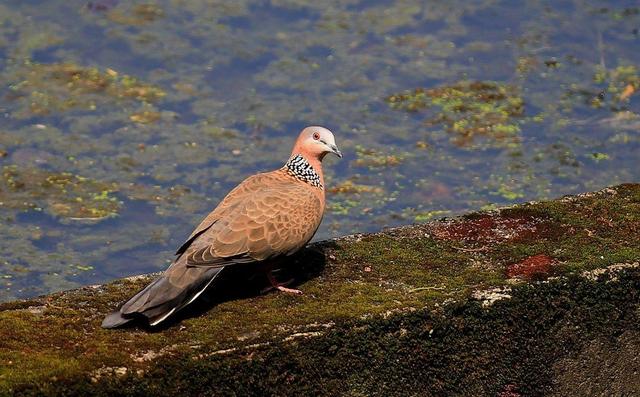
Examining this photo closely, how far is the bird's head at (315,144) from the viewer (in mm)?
6230

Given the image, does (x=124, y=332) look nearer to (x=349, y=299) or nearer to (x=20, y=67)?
(x=349, y=299)

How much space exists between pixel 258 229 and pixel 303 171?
715 millimetres

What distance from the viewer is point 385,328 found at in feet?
17.1

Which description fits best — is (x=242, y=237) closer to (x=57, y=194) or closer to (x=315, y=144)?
(x=315, y=144)

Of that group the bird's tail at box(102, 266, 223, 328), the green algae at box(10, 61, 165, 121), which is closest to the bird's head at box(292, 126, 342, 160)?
the bird's tail at box(102, 266, 223, 328)

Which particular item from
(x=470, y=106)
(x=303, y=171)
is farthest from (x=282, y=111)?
(x=303, y=171)

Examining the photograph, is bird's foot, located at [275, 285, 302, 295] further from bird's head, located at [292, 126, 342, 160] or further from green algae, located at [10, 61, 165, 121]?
green algae, located at [10, 61, 165, 121]

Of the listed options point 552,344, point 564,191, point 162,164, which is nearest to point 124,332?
point 552,344

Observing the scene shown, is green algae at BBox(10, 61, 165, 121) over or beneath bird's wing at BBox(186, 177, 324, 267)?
beneath

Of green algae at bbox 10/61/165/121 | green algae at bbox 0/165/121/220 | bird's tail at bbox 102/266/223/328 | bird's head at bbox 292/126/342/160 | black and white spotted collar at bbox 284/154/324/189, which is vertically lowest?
green algae at bbox 0/165/121/220

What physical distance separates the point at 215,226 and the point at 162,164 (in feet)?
13.1

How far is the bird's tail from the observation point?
506 centimetres

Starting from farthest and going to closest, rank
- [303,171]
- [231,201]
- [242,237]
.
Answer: [303,171] → [231,201] → [242,237]

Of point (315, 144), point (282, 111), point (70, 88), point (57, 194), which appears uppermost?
point (315, 144)
